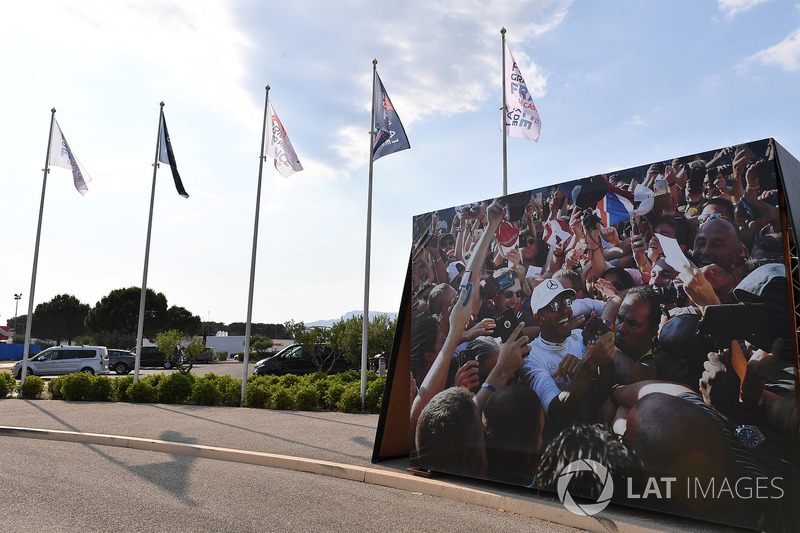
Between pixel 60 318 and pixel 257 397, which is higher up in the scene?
pixel 60 318

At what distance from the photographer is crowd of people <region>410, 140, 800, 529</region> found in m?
4.72

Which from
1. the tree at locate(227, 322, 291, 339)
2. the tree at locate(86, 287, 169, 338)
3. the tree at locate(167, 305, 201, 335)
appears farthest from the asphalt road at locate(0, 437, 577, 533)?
the tree at locate(227, 322, 291, 339)

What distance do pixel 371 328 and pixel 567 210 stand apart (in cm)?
1530

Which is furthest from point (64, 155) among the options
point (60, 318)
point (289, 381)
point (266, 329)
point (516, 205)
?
point (266, 329)

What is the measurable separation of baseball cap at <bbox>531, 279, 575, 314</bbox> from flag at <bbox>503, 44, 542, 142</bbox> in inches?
231

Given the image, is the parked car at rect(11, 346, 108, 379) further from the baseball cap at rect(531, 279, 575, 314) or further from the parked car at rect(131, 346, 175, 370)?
the baseball cap at rect(531, 279, 575, 314)

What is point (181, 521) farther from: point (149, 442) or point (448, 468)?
point (149, 442)

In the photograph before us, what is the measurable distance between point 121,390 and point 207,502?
11.9 metres

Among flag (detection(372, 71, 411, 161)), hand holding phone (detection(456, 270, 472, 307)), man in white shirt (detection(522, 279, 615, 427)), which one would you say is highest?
flag (detection(372, 71, 411, 161))

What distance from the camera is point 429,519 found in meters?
5.39

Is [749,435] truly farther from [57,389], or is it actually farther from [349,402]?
[57,389]

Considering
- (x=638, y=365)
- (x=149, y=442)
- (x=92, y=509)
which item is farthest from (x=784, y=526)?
(x=149, y=442)

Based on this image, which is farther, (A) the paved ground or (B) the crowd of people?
(A) the paved ground

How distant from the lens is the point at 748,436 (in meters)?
4.69
